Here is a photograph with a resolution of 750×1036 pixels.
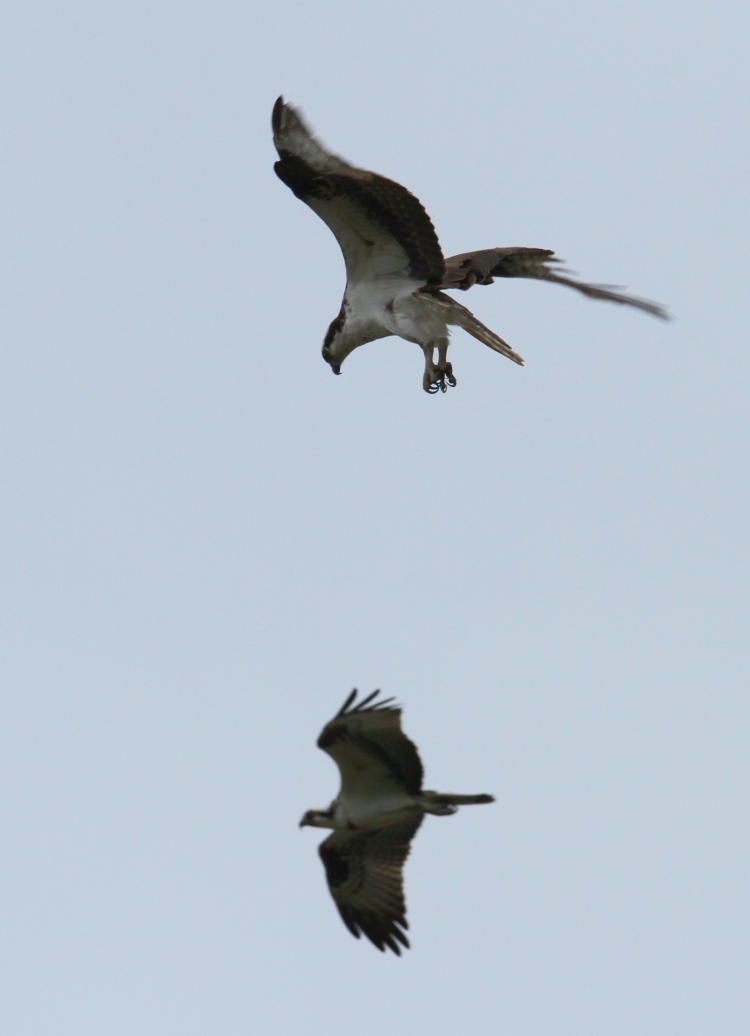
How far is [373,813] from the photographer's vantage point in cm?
1327

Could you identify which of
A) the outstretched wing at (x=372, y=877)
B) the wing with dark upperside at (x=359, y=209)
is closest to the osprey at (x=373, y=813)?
the outstretched wing at (x=372, y=877)

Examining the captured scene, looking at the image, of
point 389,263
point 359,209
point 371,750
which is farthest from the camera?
point 389,263

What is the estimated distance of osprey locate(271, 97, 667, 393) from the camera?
44.7 feet

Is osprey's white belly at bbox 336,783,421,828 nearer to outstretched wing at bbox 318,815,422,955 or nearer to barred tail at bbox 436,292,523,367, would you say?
outstretched wing at bbox 318,815,422,955

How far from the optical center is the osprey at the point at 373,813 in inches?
508

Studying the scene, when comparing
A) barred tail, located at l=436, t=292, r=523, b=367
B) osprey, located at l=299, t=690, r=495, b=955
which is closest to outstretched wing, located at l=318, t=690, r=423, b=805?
osprey, located at l=299, t=690, r=495, b=955

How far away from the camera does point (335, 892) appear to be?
13555mm

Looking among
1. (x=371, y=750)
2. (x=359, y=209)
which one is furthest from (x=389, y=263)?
(x=371, y=750)

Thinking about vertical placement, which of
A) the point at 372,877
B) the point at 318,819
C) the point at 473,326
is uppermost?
the point at 473,326

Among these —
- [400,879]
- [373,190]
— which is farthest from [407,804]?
[373,190]

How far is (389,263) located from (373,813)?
4307mm

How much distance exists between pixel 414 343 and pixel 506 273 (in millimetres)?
1220

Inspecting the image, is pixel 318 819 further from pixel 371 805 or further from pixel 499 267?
pixel 499 267

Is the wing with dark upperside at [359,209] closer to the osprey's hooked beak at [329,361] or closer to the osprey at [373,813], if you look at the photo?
the osprey's hooked beak at [329,361]
